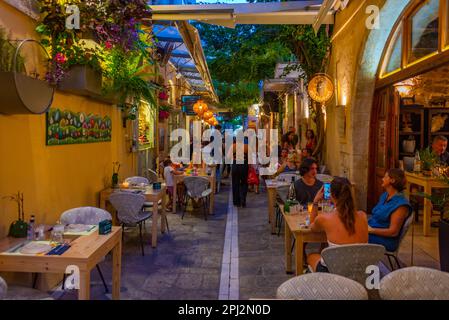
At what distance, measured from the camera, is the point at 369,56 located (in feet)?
25.7

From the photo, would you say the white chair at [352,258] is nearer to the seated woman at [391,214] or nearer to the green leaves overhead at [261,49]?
the seated woman at [391,214]

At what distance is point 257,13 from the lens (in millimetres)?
7988

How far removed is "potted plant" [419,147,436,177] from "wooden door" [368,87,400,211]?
0.69 meters

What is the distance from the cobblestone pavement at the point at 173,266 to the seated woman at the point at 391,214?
6.51ft

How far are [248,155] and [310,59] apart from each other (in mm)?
2988

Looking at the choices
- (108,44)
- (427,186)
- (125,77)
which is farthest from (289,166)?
(108,44)

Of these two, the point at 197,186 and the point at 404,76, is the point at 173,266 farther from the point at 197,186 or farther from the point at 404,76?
the point at 404,76

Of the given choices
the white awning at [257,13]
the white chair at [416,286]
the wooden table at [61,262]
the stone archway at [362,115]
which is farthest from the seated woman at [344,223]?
the stone archway at [362,115]

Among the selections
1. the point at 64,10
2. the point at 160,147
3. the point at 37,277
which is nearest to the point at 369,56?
the point at 64,10

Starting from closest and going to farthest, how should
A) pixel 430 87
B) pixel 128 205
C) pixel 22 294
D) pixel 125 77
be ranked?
pixel 22 294, pixel 128 205, pixel 125 77, pixel 430 87

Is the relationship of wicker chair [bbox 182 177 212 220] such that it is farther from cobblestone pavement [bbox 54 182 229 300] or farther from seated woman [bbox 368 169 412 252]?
seated woman [bbox 368 169 412 252]

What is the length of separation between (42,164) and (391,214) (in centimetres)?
402

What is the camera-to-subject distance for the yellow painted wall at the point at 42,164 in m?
4.21

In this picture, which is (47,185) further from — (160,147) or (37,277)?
(160,147)
